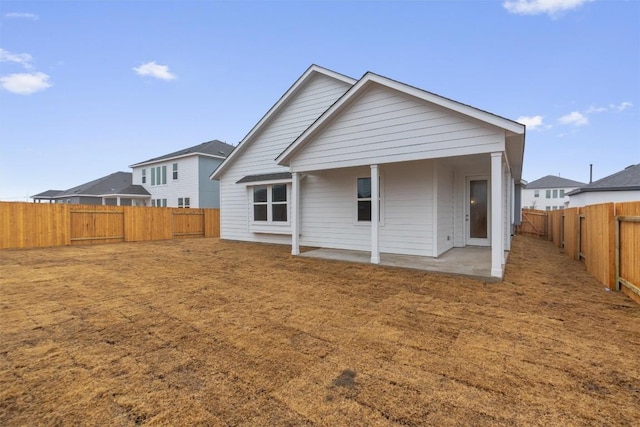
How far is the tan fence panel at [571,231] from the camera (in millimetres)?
8930

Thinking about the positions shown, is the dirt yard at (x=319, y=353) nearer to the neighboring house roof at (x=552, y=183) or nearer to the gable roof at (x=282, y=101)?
the gable roof at (x=282, y=101)

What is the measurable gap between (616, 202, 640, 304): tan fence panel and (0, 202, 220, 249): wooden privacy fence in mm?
17704

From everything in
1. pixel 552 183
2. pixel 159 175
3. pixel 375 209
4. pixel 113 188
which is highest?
pixel 552 183

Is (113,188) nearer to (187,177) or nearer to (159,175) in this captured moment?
(159,175)

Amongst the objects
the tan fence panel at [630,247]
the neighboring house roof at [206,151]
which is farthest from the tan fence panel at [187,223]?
the tan fence panel at [630,247]

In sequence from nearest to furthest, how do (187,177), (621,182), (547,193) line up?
(621,182) < (187,177) < (547,193)

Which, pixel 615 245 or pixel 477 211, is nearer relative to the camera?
pixel 615 245

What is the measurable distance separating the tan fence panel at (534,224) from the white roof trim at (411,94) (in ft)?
46.6

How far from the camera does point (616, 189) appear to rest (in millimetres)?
17547

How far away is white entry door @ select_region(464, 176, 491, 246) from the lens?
9.92 metres

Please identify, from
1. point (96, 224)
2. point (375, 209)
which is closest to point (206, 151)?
point (96, 224)

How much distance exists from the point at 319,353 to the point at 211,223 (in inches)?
654

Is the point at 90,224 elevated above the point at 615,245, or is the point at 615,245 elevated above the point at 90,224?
the point at 90,224

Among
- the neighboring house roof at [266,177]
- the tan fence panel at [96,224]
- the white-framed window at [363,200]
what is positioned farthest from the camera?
the tan fence panel at [96,224]
